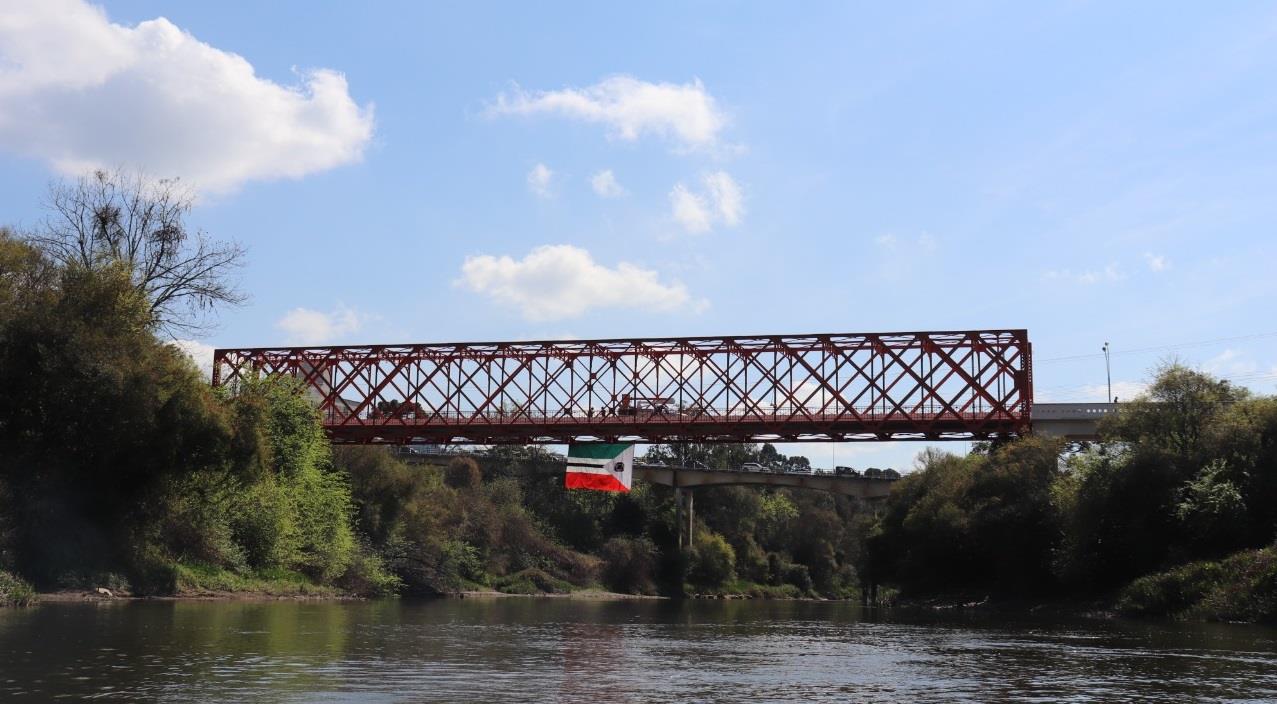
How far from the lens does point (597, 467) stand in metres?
77.2

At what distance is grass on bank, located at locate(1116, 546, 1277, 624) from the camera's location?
40219 millimetres

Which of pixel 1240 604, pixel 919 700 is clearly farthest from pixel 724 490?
pixel 919 700

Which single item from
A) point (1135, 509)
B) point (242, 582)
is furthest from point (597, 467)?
point (1135, 509)

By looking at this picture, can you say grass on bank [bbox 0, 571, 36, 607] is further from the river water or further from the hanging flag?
the hanging flag

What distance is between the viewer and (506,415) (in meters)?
77.8

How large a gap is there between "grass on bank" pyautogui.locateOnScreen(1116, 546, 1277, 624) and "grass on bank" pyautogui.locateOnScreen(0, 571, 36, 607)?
37.9 metres

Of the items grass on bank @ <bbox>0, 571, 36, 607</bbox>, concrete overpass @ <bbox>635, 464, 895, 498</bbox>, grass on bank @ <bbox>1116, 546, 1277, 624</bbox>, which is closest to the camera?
grass on bank @ <bbox>0, 571, 36, 607</bbox>

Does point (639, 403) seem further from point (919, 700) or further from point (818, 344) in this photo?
point (919, 700)

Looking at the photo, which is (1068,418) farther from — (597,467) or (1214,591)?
(1214,591)

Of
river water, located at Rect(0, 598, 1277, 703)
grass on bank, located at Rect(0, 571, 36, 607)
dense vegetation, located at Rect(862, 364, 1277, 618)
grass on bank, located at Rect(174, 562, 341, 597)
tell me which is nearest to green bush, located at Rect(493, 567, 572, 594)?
grass on bank, located at Rect(174, 562, 341, 597)

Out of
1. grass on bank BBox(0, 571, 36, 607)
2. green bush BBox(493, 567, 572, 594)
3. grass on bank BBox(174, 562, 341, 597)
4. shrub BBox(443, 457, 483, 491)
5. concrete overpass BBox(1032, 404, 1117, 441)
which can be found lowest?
green bush BBox(493, 567, 572, 594)

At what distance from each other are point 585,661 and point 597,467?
175 feet

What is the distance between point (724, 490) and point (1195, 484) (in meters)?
93.1

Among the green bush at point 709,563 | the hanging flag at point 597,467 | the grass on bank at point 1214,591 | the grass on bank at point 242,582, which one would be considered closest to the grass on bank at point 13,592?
the grass on bank at point 242,582
